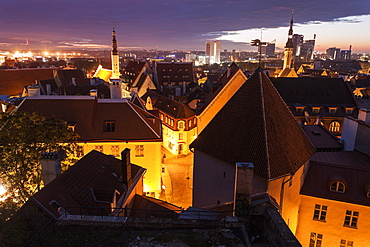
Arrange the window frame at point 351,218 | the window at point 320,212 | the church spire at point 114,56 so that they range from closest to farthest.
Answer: the window frame at point 351,218, the window at point 320,212, the church spire at point 114,56

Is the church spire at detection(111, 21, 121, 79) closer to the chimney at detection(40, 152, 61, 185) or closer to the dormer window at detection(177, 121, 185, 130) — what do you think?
the dormer window at detection(177, 121, 185, 130)

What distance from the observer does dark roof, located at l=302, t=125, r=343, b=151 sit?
83.1 feet

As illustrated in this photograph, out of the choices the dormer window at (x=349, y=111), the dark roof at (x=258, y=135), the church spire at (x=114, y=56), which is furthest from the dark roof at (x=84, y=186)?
the church spire at (x=114, y=56)

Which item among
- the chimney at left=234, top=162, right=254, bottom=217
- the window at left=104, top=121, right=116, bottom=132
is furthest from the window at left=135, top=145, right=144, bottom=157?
the chimney at left=234, top=162, right=254, bottom=217

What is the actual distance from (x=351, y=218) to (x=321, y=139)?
9.84 metres

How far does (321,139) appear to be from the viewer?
2661 cm

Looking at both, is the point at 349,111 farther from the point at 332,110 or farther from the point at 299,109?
the point at 299,109

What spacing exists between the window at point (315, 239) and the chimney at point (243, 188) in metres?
11.7

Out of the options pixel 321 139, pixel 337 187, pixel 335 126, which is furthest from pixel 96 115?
pixel 335 126

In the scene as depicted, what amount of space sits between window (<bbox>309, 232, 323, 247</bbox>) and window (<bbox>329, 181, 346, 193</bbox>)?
3564mm

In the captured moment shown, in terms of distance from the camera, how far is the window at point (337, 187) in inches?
725

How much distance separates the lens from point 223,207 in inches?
634

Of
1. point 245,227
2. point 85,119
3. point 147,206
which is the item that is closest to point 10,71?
point 85,119

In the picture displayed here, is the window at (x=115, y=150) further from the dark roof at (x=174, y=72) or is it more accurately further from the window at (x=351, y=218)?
the dark roof at (x=174, y=72)
